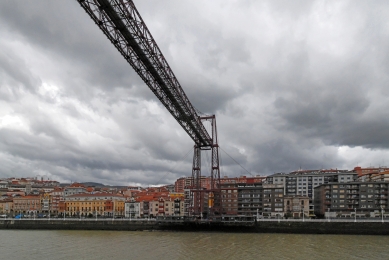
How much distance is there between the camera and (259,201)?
175ft

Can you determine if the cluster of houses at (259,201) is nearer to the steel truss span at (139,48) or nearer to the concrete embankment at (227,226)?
the concrete embankment at (227,226)

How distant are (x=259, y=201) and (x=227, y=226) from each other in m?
17.8

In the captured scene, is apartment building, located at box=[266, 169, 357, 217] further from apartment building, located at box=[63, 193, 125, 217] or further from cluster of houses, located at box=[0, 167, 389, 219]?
apartment building, located at box=[63, 193, 125, 217]

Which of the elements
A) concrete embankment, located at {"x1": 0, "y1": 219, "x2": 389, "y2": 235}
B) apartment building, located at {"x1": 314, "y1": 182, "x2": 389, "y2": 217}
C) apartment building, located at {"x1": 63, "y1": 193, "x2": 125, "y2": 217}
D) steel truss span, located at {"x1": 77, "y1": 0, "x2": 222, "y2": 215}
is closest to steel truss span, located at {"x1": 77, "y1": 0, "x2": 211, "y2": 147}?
steel truss span, located at {"x1": 77, "y1": 0, "x2": 222, "y2": 215}

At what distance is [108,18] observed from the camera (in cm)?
1584

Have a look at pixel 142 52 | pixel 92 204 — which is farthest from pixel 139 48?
pixel 92 204

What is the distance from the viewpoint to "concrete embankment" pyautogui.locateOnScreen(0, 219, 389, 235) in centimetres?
3419

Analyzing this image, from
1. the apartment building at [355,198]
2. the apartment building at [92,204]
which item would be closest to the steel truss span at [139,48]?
the apartment building at [355,198]

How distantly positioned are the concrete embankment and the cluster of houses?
2941 mm

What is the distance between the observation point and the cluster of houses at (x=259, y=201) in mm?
51094

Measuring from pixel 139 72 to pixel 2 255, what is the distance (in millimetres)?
12348

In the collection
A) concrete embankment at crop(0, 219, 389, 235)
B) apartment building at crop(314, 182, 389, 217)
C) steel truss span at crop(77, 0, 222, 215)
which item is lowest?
concrete embankment at crop(0, 219, 389, 235)

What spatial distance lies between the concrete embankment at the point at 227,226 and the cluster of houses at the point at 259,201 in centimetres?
294

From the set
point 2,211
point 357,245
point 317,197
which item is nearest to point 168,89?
point 357,245
